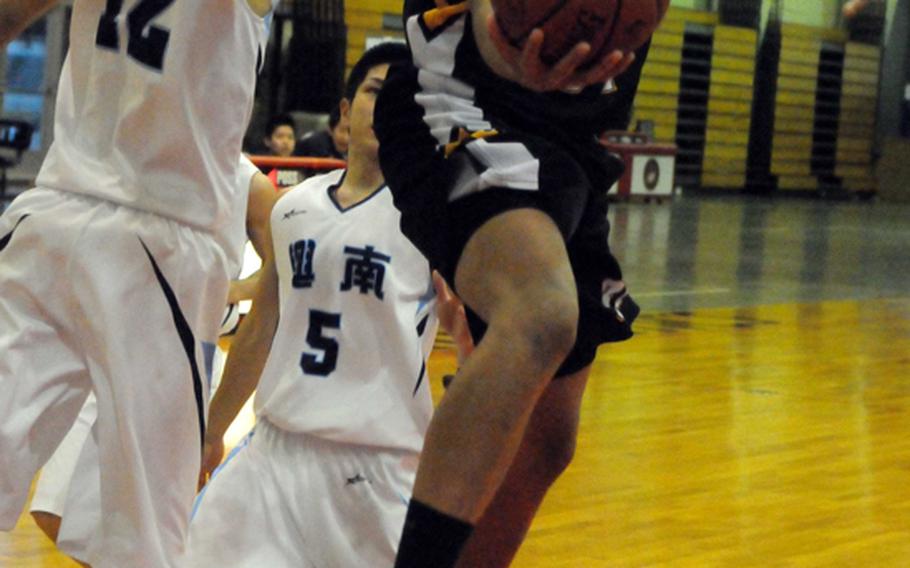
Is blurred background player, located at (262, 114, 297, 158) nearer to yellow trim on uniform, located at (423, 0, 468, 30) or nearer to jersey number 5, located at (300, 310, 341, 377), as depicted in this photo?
jersey number 5, located at (300, 310, 341, 377)

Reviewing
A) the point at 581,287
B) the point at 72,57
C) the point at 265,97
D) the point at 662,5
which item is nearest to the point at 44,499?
the point at 72,57

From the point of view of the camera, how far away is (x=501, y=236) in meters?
2.13

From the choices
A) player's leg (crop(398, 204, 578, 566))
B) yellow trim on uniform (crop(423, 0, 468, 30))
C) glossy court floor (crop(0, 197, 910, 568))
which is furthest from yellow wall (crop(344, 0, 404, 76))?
player's leg (crop(398, 204, 578, 566))

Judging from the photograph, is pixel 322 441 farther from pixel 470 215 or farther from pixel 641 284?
pixel 641 284

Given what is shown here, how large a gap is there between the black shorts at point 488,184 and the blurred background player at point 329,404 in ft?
2.29

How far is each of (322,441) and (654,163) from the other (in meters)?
19.4

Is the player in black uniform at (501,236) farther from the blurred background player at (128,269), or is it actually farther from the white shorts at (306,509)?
the white shorts at (306,509)

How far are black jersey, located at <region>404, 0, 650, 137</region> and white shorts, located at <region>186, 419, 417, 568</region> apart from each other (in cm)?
106

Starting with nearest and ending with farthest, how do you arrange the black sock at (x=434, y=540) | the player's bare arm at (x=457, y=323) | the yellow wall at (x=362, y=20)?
1. the black sock at (x=434, y=540)
2. the player's bare arm at (x=457, y=323)
3. the yellow wall at (x=362, y=20)

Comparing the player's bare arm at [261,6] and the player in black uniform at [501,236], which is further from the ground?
the player's bare arm at [261,6]

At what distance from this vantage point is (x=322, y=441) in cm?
326

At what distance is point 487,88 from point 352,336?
1057mm

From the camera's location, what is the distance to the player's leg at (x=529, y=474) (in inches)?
97.6

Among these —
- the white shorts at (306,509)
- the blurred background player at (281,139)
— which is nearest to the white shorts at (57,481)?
the white shorts at (306,509)
